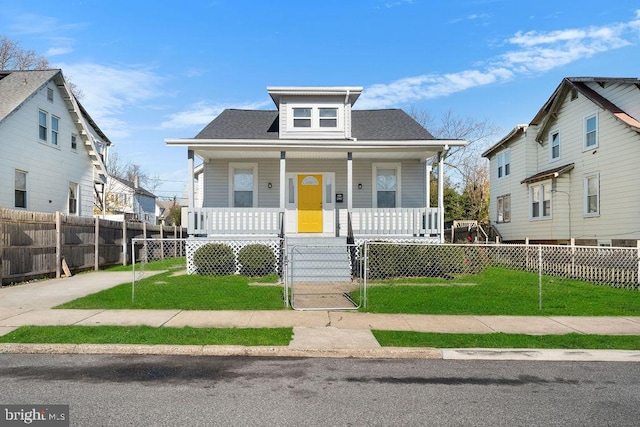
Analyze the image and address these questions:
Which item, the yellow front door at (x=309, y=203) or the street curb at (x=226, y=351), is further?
the yellow front door at (x=309, y=203)

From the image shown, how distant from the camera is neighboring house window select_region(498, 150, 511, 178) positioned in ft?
88.3

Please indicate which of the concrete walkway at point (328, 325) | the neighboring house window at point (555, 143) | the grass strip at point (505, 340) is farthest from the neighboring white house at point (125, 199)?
the grass strip at point (505, 340)

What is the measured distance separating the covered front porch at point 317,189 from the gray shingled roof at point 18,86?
7.70 metres

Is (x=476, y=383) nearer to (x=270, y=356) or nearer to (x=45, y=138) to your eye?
(x=270, y=356)

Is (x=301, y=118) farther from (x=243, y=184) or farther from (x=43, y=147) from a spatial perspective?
(x=43, y=147)

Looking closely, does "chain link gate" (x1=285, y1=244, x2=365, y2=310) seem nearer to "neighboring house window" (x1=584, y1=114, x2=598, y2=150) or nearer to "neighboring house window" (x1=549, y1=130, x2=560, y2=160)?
"neighboring house window" (x1=584, y1=114, x2=598, y2=150)

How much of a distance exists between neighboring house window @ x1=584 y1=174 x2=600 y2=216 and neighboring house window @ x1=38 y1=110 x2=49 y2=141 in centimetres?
2264

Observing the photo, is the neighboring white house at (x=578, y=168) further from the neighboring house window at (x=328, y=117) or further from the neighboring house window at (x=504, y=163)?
the neighboring house window at (x=328, y=117)

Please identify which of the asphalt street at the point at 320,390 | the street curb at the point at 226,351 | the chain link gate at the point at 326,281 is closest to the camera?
the asphalt street at the point at 320,390

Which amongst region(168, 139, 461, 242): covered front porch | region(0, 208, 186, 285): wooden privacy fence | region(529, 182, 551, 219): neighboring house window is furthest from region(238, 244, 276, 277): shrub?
region(529, 182, 551, 219): neighboring house window

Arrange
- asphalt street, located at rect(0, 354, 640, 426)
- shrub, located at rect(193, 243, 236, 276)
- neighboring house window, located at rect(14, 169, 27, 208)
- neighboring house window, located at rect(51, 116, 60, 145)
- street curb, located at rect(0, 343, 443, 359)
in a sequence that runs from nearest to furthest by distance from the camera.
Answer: asphalt street, located at rect(0, 354, 640, 426) → street curb, located at rect(0, 343, 443, 359) → shrub, located at rect(193, 243, 236, 276) → neighboring house window, located at rect(14, 169, 27, 208) → neighboring house window, located at rect(51, 116, 60, 145)

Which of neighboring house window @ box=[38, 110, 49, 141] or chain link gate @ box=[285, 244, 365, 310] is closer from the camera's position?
chain link gate @ box=[285, 244, 365, 310]

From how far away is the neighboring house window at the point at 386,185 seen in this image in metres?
17.9

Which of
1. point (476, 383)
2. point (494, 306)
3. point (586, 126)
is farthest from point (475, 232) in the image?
point (476, 383)
